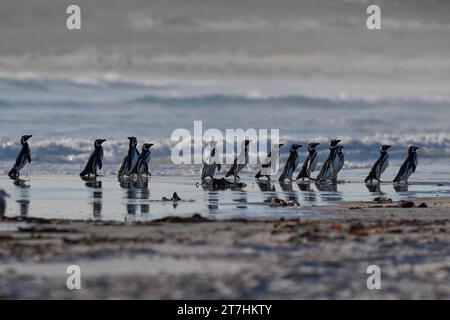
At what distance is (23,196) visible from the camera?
833 inches

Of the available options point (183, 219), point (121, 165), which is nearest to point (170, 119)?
point (121, 165)

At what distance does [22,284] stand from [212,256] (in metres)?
2.30

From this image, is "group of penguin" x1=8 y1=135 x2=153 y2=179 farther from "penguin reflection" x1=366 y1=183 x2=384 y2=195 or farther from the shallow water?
"penguin reflection" x1=366 y1=183 x2=384 y2=195

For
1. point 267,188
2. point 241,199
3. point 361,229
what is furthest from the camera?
point 267,188

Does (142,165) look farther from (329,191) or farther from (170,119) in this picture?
(170,119)

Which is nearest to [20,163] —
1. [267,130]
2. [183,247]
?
[183,247]

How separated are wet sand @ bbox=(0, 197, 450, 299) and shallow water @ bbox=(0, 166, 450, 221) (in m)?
2.19

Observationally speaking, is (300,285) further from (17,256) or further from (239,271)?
(17,256)

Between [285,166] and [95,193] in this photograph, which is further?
[285,166]

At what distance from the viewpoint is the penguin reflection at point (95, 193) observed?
17.8 meters

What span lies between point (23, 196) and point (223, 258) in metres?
10.3

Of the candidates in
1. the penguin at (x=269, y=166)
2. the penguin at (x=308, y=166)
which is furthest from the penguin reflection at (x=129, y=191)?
the penguin at (x=308, y=166)

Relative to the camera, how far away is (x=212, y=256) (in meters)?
11.7
